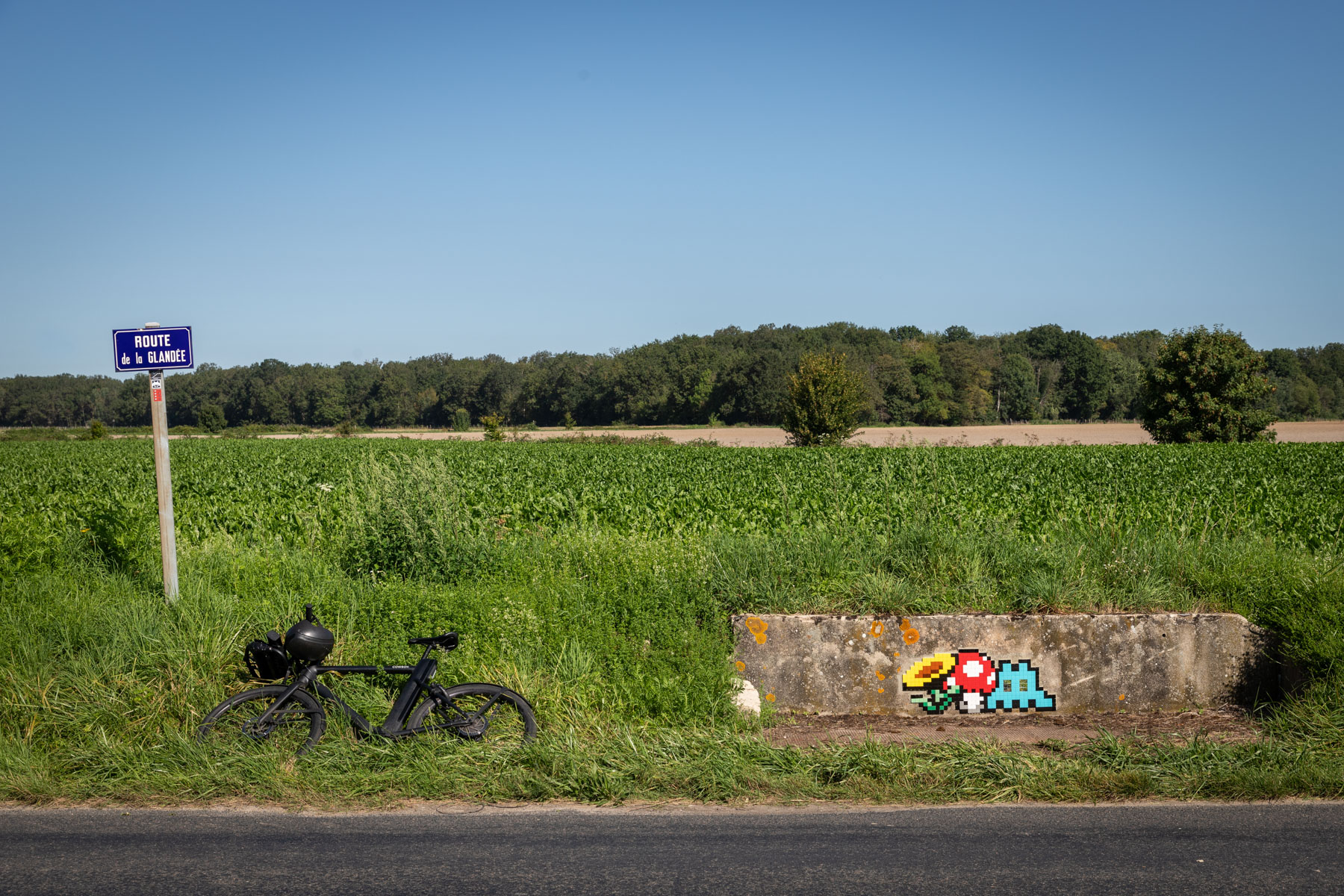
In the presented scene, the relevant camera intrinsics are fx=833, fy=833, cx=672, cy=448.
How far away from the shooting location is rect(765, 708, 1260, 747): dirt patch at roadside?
5.38 meters

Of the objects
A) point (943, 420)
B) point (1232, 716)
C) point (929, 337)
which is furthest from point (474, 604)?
point (929, 337)

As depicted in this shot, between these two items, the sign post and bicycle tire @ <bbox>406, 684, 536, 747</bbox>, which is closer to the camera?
bicycle tire @ <bbox>406, 684, 536, 747</bbox>

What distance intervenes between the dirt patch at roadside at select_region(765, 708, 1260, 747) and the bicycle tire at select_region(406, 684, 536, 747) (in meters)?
1.59

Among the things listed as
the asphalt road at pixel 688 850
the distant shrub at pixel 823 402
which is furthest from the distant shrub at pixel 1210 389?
the asphalt road at pixel 688 850

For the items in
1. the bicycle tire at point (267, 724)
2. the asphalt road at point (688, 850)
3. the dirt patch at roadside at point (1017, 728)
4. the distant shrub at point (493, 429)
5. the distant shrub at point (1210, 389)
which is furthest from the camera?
the distant shrub at point (493, 429)

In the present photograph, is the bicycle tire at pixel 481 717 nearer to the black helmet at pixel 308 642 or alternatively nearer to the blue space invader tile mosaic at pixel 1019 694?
the black helmet at pixel 308 642

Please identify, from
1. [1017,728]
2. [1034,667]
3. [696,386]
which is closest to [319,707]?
[1017,728]

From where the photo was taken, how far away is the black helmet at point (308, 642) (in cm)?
496

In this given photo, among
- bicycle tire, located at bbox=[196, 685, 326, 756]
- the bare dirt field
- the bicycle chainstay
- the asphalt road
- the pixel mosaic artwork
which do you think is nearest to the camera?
the asphalt road

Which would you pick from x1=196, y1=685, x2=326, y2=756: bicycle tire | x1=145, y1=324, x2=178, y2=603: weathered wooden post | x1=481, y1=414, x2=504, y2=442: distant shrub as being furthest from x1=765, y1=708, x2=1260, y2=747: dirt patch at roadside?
x1=481, y1=414, x2=504, y2=442: distant shrub

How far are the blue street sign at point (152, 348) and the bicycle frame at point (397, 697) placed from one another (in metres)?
2.78

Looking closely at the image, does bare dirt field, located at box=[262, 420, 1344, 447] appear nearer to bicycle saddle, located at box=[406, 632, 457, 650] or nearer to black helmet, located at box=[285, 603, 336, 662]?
bicycle saddle, located at box=[406, 632, 457, 650]

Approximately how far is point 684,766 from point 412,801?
1472 millimetres

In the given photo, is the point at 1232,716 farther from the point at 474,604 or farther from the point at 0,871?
the point at 0,871
